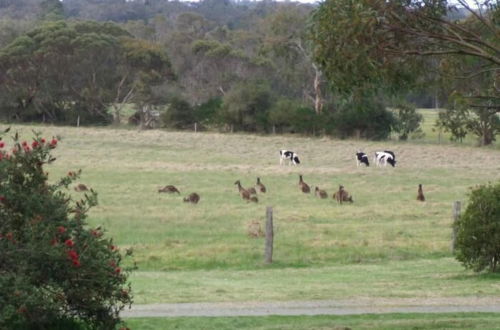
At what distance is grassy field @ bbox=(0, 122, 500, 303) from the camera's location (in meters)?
16.3

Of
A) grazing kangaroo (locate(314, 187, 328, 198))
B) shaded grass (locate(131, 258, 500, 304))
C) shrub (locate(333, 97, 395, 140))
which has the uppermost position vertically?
shrub (locate(333, 97, 395, 140))

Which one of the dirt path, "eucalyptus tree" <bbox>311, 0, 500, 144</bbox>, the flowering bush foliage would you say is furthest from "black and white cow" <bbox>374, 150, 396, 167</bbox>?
the flowering bush foliage

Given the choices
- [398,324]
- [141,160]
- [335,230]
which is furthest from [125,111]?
[398,324]

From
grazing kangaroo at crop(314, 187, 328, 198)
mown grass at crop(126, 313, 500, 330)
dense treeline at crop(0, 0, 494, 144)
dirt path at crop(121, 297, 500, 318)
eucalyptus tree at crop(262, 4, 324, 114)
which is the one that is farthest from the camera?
dense treeline at crop(0, 0, 494, 144)

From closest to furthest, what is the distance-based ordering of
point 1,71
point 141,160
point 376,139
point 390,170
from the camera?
point 390,170 → point 141,160 → point 376,139 → point 1,71

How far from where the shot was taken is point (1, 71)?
72.5m

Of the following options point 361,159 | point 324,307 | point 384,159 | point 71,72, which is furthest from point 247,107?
point 324,307

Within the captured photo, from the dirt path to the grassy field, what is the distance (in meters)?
0.53

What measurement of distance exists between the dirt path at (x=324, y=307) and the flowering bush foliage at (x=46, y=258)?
3422mm

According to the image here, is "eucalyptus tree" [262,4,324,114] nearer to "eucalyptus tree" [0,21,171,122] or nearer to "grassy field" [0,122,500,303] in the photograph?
"eucalyptus tree" [0,21,171,122]

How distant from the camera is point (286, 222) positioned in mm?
26391

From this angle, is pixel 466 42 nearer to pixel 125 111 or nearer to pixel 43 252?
pixel 43 252

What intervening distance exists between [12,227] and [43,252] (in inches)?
20.2

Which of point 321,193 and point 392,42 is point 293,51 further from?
point 392,42
